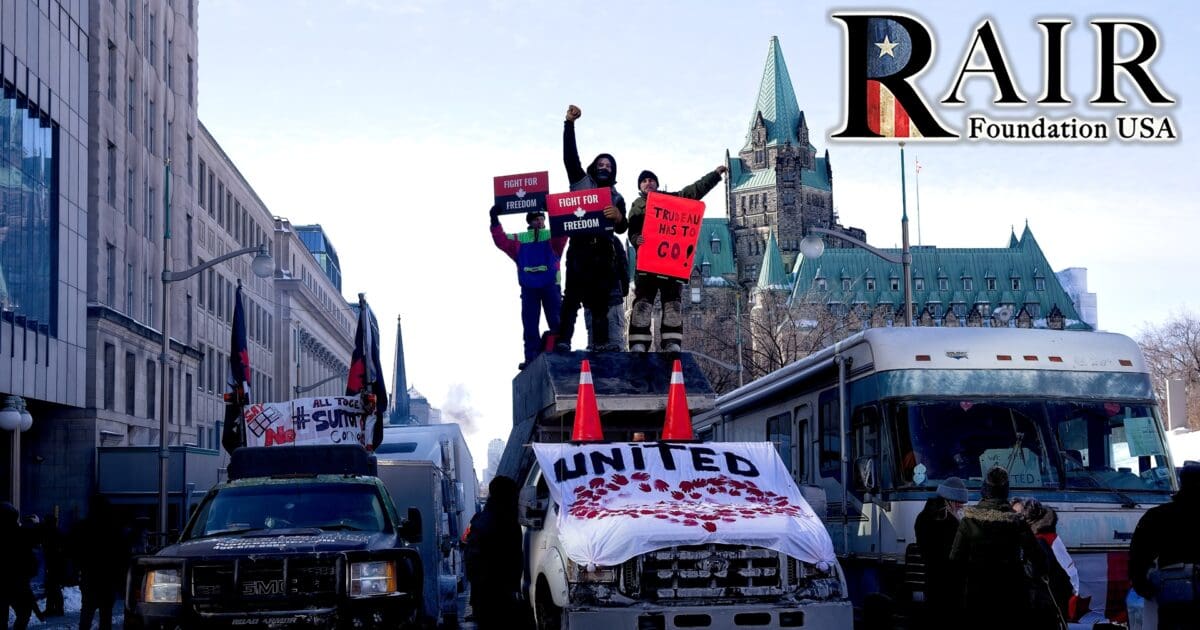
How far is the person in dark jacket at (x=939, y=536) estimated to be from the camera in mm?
11320

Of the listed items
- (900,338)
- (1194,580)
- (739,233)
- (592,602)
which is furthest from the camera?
(739,233)

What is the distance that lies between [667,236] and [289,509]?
17.0 feet

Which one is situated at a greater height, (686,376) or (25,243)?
(25,243)

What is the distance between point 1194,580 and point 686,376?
280 inches

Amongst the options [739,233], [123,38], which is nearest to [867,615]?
[123,38]

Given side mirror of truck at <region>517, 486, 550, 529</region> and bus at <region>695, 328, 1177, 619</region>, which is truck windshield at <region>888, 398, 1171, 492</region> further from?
side mirror of truck at <region>517, 486, 550, 529</region>

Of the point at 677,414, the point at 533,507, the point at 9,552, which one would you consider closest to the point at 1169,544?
the point at 533,507

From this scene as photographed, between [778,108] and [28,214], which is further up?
[778,108]

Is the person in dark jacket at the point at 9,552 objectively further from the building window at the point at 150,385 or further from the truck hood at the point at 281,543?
the building window at the point at 150,385

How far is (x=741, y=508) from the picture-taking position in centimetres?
1192

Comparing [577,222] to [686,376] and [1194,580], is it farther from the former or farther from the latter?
[1194,580]

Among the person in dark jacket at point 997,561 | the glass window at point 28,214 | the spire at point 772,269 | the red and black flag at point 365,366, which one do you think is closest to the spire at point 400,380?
the spire at point 772,269

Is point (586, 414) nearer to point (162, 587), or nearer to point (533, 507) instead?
point (533, 507)

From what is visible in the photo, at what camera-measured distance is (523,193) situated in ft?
63.3
